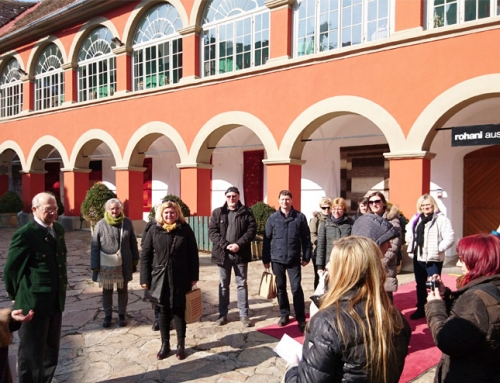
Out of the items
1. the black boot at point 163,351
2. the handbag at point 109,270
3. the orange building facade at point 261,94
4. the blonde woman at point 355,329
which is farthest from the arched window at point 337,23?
the blonde woman at point 355,329

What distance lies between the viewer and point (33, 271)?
3.55 meters

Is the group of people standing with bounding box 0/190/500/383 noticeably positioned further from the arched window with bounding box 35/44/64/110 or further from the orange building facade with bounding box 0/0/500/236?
the arched window with bounding box 35/44/64/110

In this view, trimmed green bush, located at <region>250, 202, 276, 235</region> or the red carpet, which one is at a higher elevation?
trimmed green bush, located at <region>250, 202, 276, 235</region>

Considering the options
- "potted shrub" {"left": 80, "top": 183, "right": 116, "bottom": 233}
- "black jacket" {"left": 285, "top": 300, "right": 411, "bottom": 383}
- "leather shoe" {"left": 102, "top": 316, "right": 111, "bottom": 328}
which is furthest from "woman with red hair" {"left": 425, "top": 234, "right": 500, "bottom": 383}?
"potted shrub" {"left": 80, "top": 183, "right": 116, "bottom": 233}

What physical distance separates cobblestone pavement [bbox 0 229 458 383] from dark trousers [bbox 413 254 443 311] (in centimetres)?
164

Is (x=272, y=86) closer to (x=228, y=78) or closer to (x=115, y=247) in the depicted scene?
(x=228, y=78)

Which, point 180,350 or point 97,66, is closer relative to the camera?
point 180,350

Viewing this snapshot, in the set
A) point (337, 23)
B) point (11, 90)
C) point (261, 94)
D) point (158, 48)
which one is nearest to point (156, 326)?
point (261, 94)

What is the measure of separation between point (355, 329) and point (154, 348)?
362cm

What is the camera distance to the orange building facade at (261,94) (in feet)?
28.5

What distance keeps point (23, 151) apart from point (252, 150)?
34.5 ft

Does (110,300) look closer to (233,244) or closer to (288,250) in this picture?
(233,244)

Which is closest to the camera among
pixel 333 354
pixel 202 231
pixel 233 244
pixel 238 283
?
pixel 333 354

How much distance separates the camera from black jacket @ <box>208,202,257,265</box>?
18.4ft
